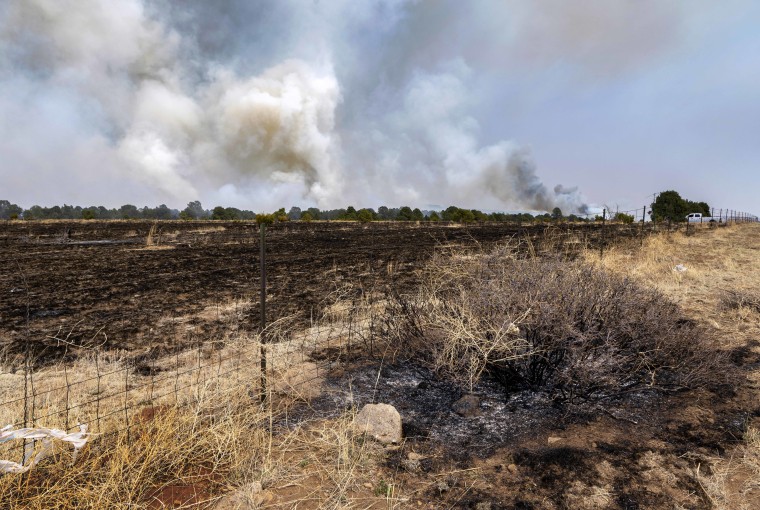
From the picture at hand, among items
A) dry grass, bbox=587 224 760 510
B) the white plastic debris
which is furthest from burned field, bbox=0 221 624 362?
dry grass, bbox=587 224 760 510

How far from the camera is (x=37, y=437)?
8.73ft

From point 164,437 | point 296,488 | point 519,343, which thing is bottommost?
point 296,488

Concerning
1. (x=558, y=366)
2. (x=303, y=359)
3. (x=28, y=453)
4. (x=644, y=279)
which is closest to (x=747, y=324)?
(x=644, y=279)

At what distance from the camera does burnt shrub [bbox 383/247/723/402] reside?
12.9 ft

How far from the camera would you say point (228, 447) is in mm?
3215

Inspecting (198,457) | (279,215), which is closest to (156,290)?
(198,457)

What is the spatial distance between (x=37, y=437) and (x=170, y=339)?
3808 mm

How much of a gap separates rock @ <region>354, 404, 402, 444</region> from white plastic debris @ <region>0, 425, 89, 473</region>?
1871 millimetres

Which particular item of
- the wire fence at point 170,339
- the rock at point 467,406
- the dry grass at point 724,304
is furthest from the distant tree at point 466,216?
the rock at point 467,406

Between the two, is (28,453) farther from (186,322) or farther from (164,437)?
(186,322)

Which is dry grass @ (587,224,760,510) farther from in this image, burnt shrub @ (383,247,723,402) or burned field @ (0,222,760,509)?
burnt shrub @ (383,247,723,402)

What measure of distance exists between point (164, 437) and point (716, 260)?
15.1 m

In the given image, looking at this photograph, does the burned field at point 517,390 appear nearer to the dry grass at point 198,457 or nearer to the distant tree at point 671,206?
the dry grass at point 198,457

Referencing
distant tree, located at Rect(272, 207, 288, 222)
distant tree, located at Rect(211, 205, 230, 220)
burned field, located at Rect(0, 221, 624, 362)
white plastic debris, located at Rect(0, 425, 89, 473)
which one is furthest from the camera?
distant tree, located at Rect(211, 205, 230, 220)
